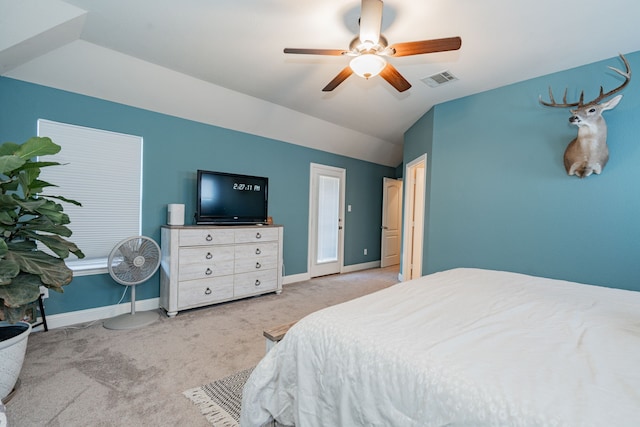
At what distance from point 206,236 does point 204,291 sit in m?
0.62

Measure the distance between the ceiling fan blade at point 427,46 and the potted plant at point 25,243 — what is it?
7.03 feet

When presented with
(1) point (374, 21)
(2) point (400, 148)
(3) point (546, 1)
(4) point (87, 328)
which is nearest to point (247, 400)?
(1) point (374, 21)

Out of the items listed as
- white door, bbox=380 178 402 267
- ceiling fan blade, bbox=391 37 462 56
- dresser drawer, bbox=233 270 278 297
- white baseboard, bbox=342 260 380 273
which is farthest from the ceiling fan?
white door, bbox=380 178 402 267

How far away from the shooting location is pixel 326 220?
16.9 ft

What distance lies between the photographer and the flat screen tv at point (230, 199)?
3363 millimetres

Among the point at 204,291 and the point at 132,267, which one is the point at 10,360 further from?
the point at 204,291

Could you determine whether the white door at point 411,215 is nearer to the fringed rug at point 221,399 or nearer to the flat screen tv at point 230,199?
the flat screen tv at point 230,199

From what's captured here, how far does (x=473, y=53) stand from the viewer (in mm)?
2512

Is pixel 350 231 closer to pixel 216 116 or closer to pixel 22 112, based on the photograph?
pixel 216 116

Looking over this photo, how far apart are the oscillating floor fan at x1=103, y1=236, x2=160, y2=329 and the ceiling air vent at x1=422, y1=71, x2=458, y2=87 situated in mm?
3330

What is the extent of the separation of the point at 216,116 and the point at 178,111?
0.44m

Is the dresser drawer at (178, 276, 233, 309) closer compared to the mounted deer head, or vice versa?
the mounted deer head

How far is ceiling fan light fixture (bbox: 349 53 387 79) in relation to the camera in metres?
1.85

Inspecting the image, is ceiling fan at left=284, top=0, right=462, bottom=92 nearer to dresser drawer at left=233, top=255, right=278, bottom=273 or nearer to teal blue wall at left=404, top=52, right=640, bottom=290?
teal blue wall at left=404, top=52, right=640, bottom=290
